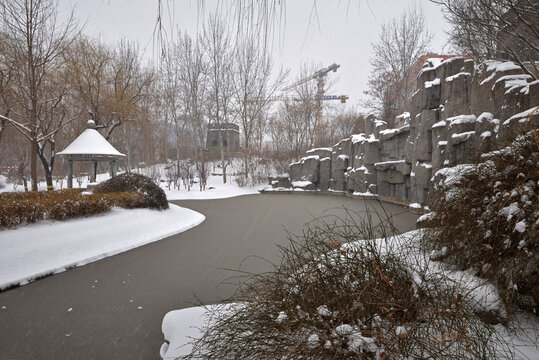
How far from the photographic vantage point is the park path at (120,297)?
2535 mm

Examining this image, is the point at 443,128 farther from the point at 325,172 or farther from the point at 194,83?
the point at 194,83

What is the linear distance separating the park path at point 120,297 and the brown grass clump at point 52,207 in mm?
1707

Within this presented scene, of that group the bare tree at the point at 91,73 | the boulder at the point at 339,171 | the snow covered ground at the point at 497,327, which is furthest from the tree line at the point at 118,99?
the snow covered ground at the point at 497,327

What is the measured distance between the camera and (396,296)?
1.65 meters

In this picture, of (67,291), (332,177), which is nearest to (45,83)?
(67,291)

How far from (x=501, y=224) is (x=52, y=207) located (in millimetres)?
7376

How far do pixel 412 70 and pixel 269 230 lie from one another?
19.7m

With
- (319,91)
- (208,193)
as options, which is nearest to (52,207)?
(208,193)

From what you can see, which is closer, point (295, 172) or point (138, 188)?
point (138, 188)

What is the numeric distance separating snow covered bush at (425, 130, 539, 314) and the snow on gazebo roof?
13.1 m

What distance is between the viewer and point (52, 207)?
5.47 m

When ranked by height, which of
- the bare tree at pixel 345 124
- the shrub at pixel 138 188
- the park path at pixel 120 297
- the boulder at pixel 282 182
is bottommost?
the park path at pixel 120 297

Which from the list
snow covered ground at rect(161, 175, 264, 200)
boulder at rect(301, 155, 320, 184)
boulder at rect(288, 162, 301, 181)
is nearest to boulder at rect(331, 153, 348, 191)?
boulder at rect(301, 155, 320, 184)

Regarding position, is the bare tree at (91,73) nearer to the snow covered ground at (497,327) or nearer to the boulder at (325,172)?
the boulder at (325,172)
